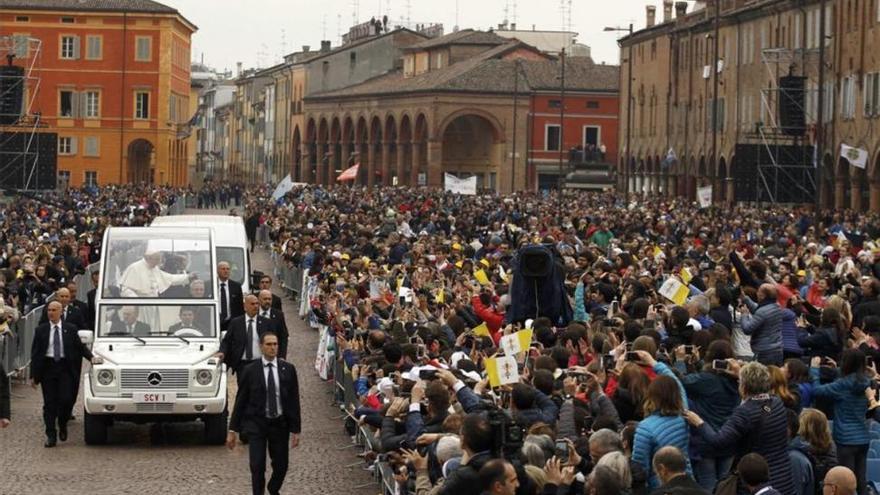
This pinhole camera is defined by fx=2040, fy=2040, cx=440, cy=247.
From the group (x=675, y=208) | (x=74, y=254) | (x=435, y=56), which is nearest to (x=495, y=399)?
(x=74, y=254)

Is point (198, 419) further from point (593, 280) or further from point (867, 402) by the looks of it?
point (867, 402)

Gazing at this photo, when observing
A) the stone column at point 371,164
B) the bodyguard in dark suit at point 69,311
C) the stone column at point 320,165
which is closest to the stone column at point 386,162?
the stone column at point 371,164

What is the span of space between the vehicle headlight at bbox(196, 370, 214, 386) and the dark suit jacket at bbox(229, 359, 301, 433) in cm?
393

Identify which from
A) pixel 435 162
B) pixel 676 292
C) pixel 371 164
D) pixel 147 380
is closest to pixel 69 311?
pixel 147 380

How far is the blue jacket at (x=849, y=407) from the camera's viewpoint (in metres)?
14.1

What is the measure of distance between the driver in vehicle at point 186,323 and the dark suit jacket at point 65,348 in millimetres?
977

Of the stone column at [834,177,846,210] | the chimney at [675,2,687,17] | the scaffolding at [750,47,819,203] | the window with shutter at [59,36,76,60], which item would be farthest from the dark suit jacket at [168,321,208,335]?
the window with shutter at [59,36,76,60]

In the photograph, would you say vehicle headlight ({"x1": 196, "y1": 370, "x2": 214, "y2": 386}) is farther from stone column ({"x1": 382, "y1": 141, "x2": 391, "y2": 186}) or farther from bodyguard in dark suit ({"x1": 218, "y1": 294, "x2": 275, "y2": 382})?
stone column ({"x1": 382, "y1": 141, "x2": 391, "y2": 186})

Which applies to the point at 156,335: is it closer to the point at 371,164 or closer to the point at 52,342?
the point at 52,342

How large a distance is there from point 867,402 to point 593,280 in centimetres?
979

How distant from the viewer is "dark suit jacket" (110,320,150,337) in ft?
69.2

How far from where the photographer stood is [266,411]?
16203 millimetres

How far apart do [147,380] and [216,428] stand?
1.01 meters

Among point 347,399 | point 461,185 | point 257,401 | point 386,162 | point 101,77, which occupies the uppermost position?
point 101,77
